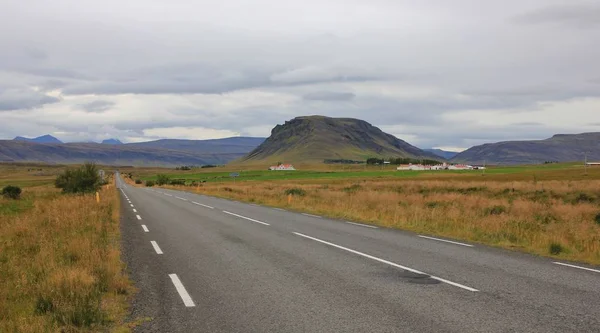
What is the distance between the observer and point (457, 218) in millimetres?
20094

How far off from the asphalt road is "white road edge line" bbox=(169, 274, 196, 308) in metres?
0.02

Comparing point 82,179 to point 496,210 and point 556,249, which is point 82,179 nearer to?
point 496,210

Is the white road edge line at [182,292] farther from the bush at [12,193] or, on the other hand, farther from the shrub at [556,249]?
the bush at [12,193]

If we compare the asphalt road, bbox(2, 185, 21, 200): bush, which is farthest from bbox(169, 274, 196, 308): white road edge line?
bbox(2, 185, 21, 200): bush

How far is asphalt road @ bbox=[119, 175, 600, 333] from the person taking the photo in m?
6.19

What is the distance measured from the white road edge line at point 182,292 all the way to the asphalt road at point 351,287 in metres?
0.02

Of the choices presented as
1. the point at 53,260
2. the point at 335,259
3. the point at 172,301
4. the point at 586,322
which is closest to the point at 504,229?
the point at 335,259

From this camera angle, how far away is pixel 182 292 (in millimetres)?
7816

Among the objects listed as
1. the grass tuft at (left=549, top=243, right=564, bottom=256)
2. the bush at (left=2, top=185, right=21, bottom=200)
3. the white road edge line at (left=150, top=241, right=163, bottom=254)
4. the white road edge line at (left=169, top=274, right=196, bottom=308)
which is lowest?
the bush at (left=2, top=185, right=21, bottom=200)

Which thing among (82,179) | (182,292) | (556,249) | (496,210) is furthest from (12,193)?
(556,249)

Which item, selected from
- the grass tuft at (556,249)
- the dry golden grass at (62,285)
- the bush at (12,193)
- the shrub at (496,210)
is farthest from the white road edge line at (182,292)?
the bush at (12,193)

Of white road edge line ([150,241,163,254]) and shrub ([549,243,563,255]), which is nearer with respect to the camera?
white road edge line ([150,241,163,254])

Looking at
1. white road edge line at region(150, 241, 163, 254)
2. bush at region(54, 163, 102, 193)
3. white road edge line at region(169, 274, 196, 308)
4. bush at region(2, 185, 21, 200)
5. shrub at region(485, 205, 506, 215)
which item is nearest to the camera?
white road edge line at region(169, 274, 196, 308)

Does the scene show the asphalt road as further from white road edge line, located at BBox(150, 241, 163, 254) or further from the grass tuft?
the grass tuft
